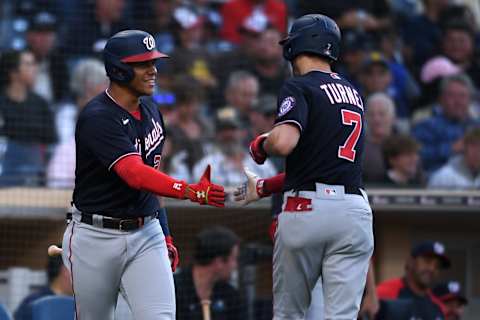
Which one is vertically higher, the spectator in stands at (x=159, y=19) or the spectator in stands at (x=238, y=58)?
the spectator in stands at (x=159, y=19)

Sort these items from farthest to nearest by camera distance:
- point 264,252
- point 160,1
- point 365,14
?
point 365,14, point 160,1, point 264,252

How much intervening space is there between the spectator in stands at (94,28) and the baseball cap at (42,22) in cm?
17

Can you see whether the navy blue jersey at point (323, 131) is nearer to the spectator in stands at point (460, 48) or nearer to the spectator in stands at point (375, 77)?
the spectator in stands at point (375, 77)

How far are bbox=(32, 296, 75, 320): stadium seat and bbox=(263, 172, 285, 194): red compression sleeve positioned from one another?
2050mm

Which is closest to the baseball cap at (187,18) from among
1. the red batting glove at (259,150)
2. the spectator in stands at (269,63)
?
the spectator in stands at (269,63)

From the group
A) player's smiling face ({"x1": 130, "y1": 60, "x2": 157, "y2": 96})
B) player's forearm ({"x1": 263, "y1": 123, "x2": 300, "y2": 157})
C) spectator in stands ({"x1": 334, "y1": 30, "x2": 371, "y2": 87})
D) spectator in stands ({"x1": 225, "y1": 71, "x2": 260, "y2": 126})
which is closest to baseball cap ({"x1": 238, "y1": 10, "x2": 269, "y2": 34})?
spectator in stands ({"x1": 225, "y1": 71, "x2": 260, "y2": 126})

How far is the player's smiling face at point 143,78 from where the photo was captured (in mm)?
5723

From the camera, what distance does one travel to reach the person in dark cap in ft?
34.5

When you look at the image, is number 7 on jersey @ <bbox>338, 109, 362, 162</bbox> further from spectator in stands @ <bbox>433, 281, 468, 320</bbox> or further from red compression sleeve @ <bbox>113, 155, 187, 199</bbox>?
spectator in stands @ <bbox>433, 281, 468, 320</bbox>

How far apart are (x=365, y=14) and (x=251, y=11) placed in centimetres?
121

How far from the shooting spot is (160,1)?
11.2 meters

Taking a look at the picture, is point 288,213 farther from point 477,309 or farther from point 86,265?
point 477,309

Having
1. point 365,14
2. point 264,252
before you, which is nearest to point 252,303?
point 264,252

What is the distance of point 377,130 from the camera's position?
33.8 feet
